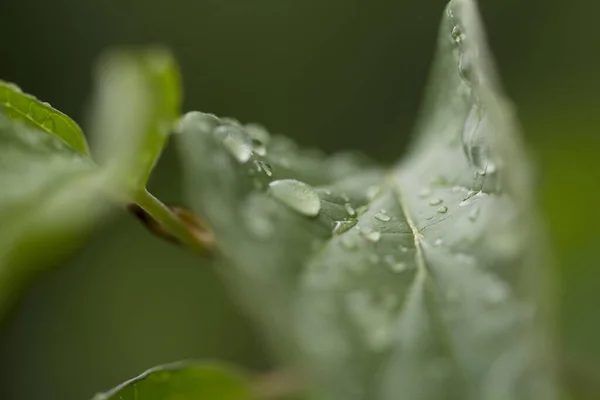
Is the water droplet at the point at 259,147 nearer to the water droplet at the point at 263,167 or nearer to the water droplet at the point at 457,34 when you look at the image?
the water droplet at the point at 263,167

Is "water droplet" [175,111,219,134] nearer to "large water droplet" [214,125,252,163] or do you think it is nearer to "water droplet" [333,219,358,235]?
"large water droplet" [214,125,252,163]

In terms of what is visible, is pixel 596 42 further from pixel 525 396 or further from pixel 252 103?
pixel 525 396

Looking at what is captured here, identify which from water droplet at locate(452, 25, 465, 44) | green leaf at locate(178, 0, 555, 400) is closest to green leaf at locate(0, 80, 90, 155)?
green leaf at locate(178, 0, 555, 400)

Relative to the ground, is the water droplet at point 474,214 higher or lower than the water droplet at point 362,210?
lower

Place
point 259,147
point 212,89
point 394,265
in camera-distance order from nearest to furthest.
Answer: point 394,265
point 259,147
point 212,89

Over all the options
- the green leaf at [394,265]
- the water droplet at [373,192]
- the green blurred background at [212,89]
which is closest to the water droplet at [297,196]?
the green leaf at [394,265]

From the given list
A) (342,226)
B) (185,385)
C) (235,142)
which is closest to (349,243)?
(342,226)

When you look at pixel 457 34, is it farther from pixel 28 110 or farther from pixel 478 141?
pixel 28 110
